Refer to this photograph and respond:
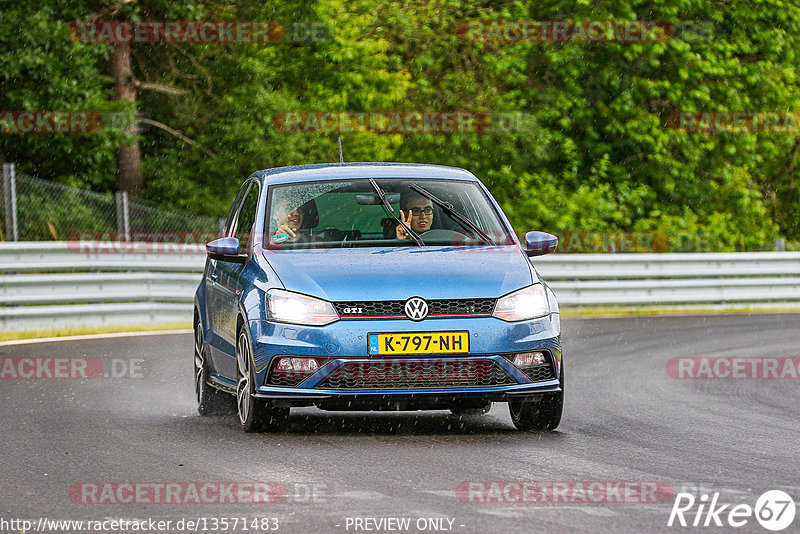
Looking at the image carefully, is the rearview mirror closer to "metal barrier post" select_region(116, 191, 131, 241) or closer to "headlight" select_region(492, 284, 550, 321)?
"headlight" select_region(492, 284, 550, 321)

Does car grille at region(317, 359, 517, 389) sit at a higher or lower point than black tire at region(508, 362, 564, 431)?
higher

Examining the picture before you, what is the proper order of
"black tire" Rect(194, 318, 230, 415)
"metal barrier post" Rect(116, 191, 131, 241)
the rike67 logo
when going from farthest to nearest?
"metal barrier post" Rect(116, 191, 131, 241), "black tire" Rect(194, 318, 230, 415), the rike67 logo

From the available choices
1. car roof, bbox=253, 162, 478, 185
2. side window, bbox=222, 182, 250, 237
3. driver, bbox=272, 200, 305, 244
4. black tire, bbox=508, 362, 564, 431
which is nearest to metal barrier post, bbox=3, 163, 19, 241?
side window, bbox=222, 182, 250, 237

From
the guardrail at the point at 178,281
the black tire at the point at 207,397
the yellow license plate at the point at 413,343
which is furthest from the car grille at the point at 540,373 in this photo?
the guardrail at the point at 178,281

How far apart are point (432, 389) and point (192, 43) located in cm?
2185

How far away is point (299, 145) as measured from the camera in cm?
2723

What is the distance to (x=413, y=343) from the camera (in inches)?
331

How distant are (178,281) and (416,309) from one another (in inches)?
453

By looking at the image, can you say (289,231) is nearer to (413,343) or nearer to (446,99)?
(413,343)

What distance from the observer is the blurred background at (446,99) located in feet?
87.5

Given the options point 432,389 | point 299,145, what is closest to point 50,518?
point 432,389

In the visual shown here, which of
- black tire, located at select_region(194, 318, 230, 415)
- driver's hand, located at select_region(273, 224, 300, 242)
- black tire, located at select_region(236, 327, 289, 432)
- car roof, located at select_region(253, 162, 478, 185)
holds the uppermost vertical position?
car roof, located at select_region(253, 162, 478, 185)

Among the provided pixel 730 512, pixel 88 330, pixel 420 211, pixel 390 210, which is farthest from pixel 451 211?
pixel 88 330

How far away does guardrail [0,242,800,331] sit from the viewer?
1769 centimetres
